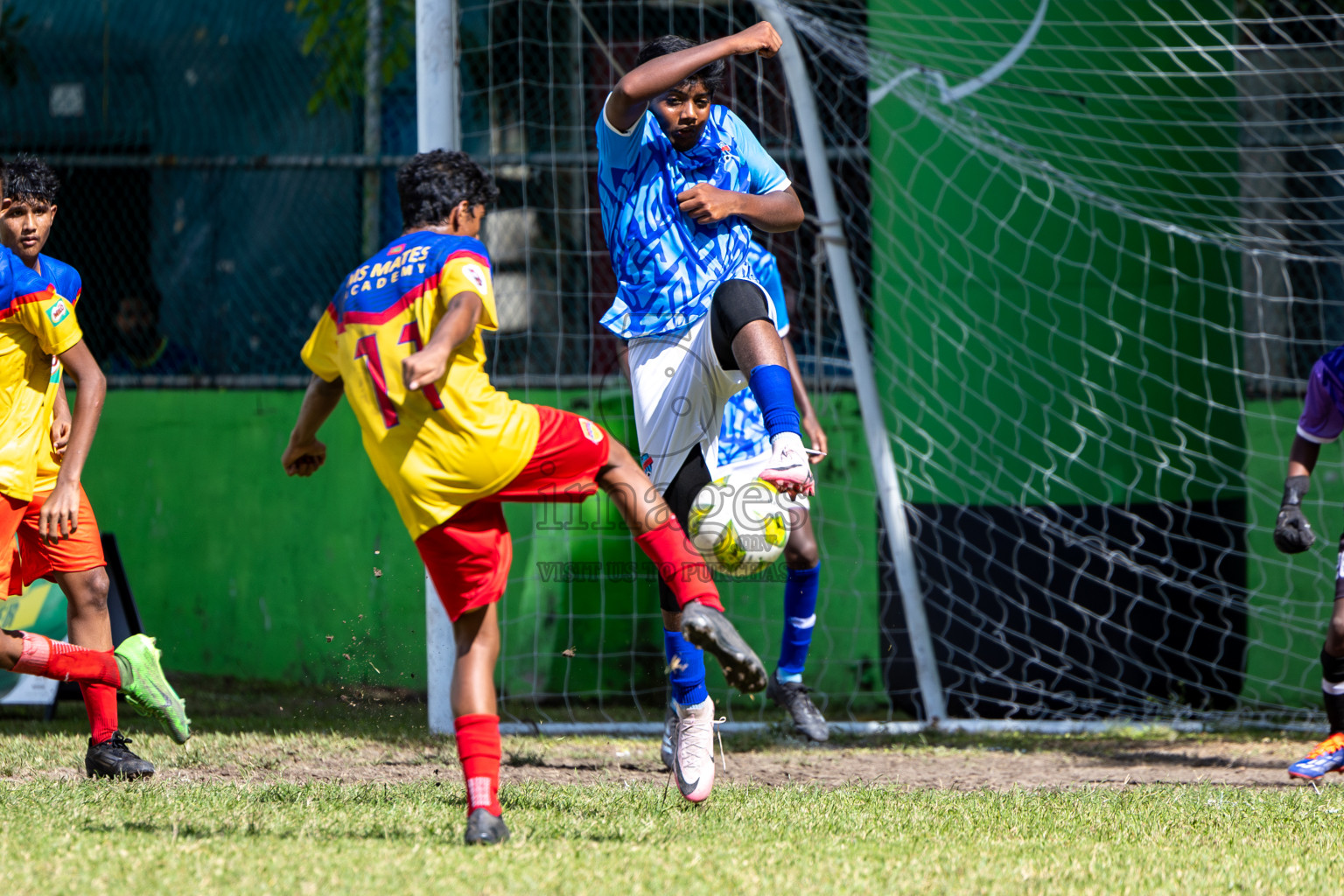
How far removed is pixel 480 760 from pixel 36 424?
1965mm

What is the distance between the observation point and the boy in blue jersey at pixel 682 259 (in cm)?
398

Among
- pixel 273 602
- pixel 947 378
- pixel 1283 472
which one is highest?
pixel 947 378

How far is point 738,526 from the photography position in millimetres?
3549

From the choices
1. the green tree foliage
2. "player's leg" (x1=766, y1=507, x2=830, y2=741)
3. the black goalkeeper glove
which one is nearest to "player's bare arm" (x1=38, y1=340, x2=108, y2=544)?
"player's leg" (x1=766, y1=507, x2=830, y2=741)

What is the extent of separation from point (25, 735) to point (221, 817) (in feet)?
7.34

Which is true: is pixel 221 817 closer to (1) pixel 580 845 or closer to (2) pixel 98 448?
(1) pixel 580 845

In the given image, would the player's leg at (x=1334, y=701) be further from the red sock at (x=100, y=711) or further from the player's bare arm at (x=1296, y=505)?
the red sock at (x=100, y=711)

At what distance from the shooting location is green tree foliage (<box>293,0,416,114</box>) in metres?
7.45

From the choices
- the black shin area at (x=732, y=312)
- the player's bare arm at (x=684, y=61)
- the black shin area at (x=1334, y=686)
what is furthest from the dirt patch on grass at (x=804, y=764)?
the player's bare arm at (x=684, y=61)

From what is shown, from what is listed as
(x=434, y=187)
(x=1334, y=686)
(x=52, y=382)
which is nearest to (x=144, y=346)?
(x=52, y=382)

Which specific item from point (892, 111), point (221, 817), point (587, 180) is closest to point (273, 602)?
point (587, 180)

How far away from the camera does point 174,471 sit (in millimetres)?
7102

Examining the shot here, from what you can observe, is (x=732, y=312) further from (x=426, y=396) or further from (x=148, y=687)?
(x=148, y=687)

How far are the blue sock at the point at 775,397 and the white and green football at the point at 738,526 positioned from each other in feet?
0.54
